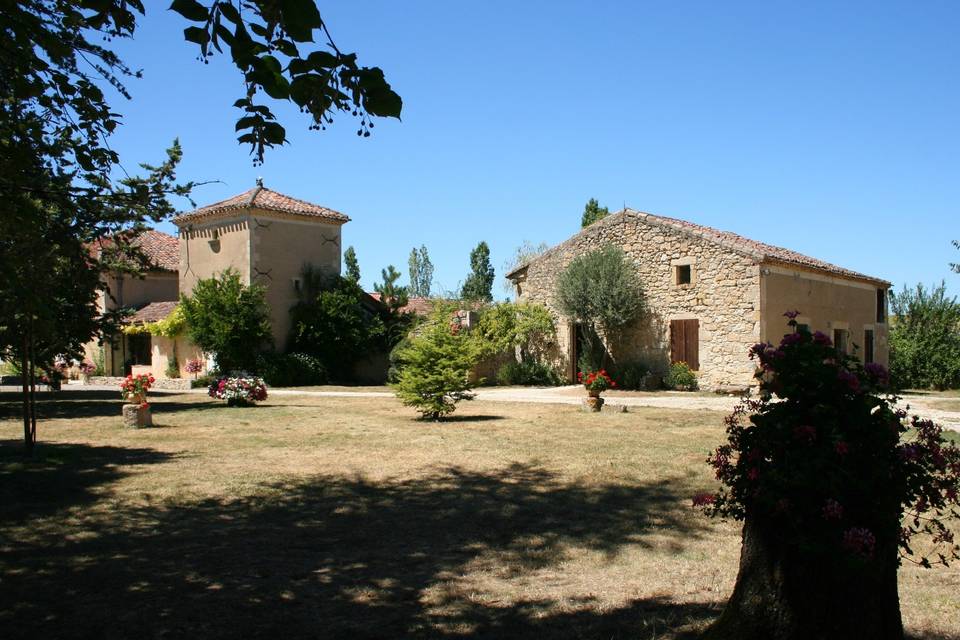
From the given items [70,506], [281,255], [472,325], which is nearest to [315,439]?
[70,506]

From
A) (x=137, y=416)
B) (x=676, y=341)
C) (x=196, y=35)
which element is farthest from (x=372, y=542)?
(x=676, y=341)

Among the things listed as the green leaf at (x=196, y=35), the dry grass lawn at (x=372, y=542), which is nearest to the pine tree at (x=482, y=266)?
the dry grass lawn at (x=372, y=542)

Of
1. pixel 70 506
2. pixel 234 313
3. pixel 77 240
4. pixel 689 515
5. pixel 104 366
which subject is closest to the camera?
pixel 689 515

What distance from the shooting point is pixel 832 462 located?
9.49 ft

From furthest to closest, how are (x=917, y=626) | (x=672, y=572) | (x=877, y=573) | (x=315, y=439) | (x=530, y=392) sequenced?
1. (x=530, y=392)
2. (x=315, y=439)
3. (x=672, y=572)
4. (x=917, y=626)
5. (x=877, y=573)

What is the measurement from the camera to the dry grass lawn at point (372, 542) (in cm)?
391

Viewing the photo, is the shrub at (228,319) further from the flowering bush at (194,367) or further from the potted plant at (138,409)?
the potted plant at (138,409)

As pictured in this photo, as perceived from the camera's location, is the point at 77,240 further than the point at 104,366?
No

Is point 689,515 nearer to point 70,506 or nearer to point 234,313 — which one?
point 70,506

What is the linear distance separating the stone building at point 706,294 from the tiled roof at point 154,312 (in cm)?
1449

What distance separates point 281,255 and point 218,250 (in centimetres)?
252

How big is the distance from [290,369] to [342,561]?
2008cm

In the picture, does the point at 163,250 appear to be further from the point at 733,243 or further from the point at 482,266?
the point at 482,266

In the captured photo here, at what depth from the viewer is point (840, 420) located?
9.89 ft
